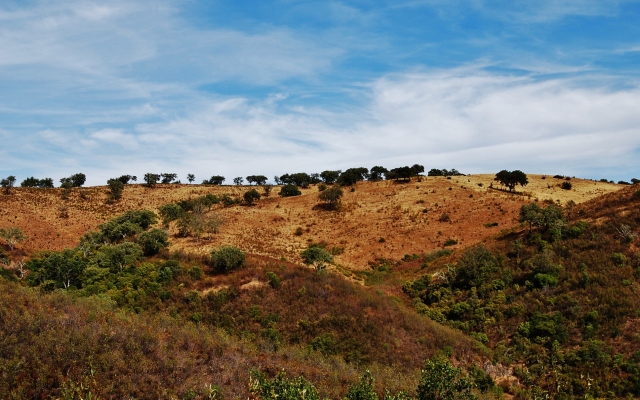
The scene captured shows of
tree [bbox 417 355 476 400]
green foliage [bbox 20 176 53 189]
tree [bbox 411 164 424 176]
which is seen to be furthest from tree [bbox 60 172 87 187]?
tree [bbox 417 355 476 400]

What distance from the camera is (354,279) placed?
132ft

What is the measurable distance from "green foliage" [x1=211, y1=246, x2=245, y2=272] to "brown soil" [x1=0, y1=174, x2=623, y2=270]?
11139 millimetres

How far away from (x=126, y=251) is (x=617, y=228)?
40.2 metres

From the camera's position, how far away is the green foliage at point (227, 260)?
29875mm

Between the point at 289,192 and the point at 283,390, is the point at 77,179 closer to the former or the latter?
the point at 289,192

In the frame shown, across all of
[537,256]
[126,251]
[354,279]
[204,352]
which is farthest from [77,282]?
[537,256]

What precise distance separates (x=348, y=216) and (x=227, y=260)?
3850cm

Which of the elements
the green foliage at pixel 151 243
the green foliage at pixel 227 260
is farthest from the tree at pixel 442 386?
the green foliage at pixel 151 243

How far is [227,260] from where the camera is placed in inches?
1173

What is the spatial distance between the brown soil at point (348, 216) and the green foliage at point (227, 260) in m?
11.1

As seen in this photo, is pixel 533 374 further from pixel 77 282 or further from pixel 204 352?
pixel 77 282

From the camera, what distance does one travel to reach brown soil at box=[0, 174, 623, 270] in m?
51.0

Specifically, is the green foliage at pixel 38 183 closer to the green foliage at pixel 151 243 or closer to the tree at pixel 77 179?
the tree at pixel 77 179

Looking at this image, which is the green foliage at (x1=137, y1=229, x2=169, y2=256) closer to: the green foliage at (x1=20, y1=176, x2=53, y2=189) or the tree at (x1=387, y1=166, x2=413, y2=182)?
the tree at (x1=387, y1=166, x2=413, y2=182)
